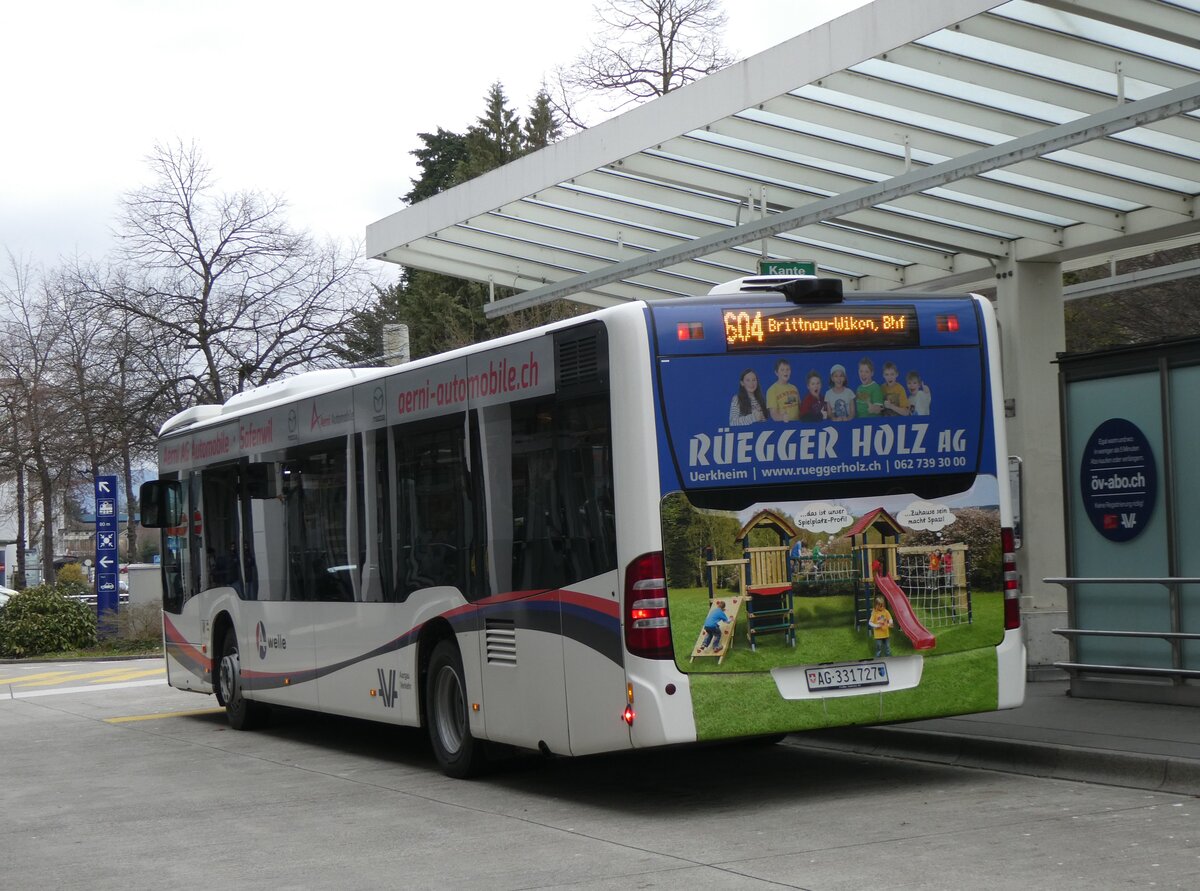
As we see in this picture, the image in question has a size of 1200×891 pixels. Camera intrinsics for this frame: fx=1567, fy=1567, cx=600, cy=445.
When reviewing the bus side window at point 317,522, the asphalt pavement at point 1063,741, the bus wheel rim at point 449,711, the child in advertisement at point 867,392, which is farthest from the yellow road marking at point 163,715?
the child in advertisement at point 867,392

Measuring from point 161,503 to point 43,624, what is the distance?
16.5 m

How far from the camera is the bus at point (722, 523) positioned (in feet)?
28.8

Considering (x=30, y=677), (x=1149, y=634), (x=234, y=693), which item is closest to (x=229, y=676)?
(x=234, y=693)

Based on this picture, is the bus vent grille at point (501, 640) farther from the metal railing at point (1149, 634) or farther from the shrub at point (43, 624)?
the shrub at point (43, 624)

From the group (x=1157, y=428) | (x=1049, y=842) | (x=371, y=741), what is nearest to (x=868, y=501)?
(x=1049, y=842)

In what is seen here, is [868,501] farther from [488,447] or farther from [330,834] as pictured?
[330,834]

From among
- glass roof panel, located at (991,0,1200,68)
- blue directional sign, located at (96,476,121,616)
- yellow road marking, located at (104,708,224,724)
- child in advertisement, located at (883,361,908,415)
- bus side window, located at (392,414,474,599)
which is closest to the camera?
child in advertisement, located at (883,361,908,415)

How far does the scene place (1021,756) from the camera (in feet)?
32.8

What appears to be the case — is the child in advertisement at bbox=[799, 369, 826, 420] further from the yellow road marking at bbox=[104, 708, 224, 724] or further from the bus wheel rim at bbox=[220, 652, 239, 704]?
the yellow road marking at bbox=[104, 708, 224, 724]

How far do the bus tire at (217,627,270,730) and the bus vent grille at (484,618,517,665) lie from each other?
571cm

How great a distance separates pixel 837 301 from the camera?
942 centimetres

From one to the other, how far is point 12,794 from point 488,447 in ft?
15.2

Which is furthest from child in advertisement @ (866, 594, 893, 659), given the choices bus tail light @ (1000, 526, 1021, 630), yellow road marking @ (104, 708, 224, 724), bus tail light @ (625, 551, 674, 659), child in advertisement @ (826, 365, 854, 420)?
yellow road marking @ (104, 708, 224, 724)

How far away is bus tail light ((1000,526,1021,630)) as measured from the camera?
9637mm
